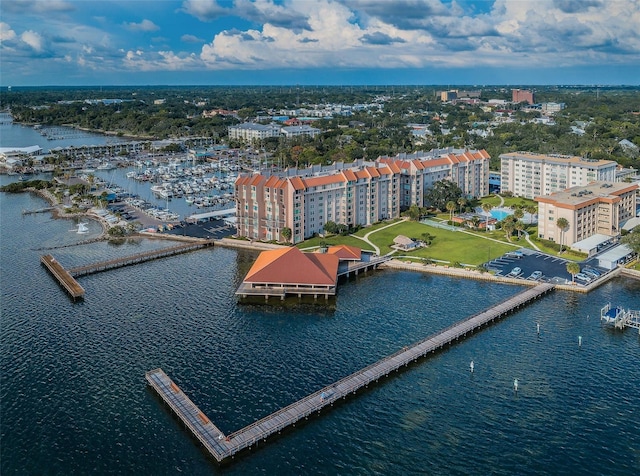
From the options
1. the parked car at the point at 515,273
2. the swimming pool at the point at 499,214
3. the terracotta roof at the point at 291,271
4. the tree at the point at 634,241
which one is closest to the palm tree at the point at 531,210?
the swimming pool at the point at 499,214

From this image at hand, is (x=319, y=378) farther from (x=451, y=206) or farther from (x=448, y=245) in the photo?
(x=451, y=206)

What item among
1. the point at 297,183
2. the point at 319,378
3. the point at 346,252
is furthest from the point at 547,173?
the point at 319,378

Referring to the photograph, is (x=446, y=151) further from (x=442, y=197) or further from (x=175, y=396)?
(x=175, y=396)

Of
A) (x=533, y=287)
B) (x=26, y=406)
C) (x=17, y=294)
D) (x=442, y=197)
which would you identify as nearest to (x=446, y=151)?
(x=442, y=197)

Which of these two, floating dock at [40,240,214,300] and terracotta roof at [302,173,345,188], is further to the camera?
terracotta roof at [302,173,345,188]

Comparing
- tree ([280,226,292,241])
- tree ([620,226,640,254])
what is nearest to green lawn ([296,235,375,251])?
tree ([280,226,292,241])

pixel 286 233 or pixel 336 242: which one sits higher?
pixel 286 233

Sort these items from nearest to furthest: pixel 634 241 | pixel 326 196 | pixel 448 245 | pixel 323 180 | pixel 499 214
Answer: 1. pixel 634 241
2. pixel 448 245
3. pixel 323 180
4. pixel 326 196
5. pixel 499 214

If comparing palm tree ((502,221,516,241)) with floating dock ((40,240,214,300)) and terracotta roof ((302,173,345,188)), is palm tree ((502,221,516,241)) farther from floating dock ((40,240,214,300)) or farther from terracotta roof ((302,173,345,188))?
floating dock ((40,240,214,300))
